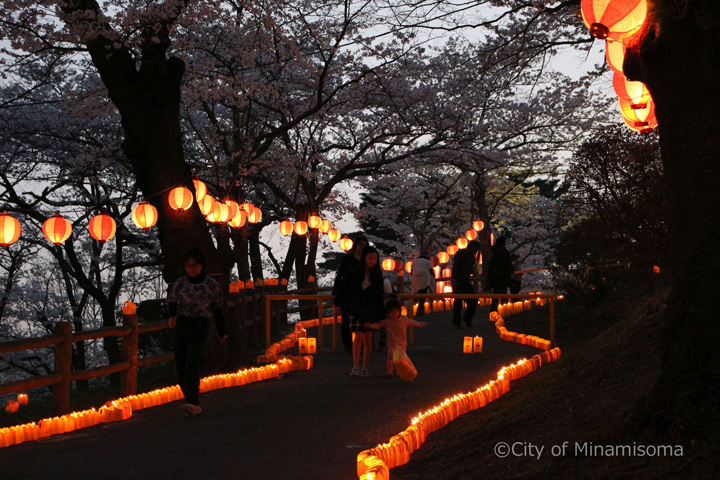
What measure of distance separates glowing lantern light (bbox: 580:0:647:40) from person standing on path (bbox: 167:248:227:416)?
472cm

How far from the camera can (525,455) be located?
18.1ft

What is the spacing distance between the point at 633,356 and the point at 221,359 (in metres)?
6.15

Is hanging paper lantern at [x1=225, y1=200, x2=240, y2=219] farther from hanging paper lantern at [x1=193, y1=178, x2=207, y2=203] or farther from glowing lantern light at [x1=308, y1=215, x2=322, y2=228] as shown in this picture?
glowing lantern light at [x1=308, y1=215, x2=322, y2=228]

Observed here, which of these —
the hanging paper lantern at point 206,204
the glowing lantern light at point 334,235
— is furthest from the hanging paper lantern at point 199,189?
the glowing lantern light at point 334,235

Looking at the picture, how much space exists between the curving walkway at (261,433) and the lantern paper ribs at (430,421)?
302 mm

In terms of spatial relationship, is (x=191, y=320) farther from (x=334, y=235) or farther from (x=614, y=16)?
(x=334, y=235)

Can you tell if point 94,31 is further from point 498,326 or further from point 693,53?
point 498,326

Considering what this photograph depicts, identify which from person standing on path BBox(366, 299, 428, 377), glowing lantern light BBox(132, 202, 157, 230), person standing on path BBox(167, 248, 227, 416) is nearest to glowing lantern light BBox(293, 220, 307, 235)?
glowing lantern light BBox(132, 202, 157, 230)

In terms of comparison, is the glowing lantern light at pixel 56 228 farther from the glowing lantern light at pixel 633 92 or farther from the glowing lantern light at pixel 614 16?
the glowing lantern light at pixel 614 16

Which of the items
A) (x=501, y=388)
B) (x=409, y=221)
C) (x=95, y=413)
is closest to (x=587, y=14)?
(x=501, y=388)

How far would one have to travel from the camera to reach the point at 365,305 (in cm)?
1102

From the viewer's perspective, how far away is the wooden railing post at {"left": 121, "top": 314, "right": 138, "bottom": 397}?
33.9ft

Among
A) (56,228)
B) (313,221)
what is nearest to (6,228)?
(56,228)

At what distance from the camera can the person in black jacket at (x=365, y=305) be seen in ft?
36.2
